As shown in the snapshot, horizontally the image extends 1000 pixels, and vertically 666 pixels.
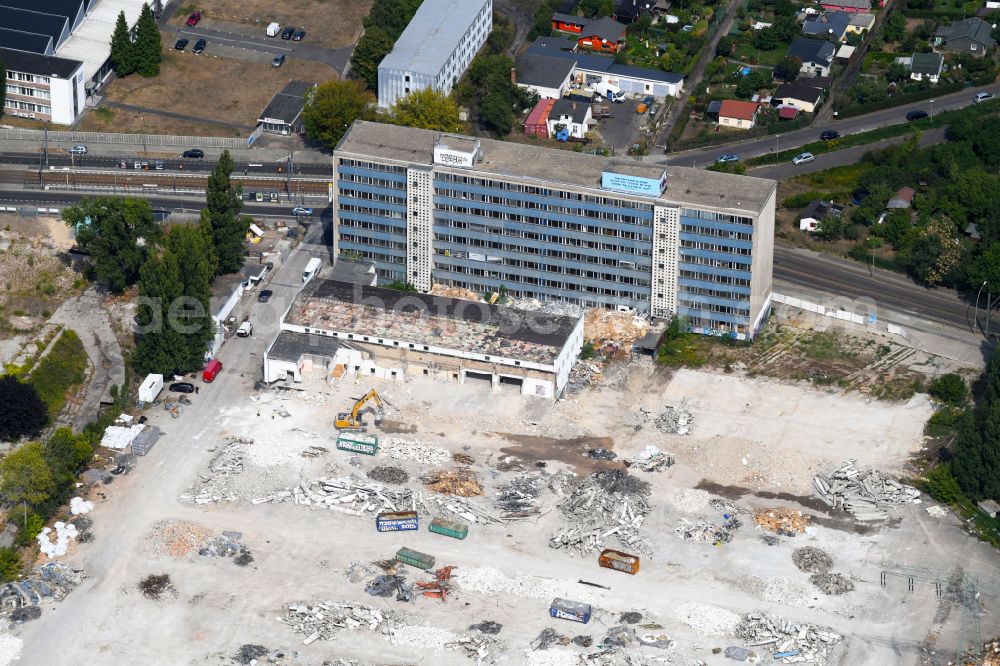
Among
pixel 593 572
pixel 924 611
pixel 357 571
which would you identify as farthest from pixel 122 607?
pixel 924 611

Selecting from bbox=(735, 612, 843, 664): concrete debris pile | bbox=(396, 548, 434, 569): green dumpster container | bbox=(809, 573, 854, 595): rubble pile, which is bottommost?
bbox=(735, 612, 843, 664): concrete debris pile

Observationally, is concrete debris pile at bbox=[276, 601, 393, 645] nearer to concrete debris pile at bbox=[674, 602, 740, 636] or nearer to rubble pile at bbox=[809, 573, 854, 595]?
concrete debris pile at bbox=[674, 602, 740, 636]

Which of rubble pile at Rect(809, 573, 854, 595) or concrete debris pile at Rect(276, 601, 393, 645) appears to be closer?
concrete debris pile at Rect(276, 601, 393, 645)

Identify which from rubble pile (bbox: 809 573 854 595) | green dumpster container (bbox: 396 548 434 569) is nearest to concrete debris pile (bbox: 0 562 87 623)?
green dumpster container (bbox: 396 548 434 569)

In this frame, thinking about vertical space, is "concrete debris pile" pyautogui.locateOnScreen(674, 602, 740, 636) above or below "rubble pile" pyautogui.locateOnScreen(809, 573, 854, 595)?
below

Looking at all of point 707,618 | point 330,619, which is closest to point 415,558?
point 330,619

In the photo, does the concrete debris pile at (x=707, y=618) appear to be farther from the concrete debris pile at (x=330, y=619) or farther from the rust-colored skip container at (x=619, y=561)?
the concrete debris pile at (x=330, y=619)
